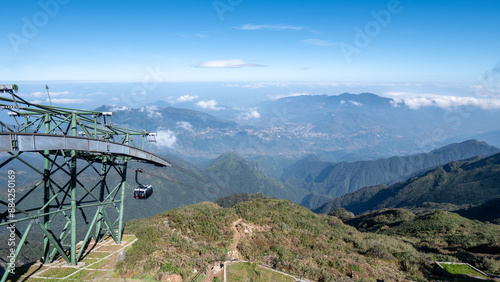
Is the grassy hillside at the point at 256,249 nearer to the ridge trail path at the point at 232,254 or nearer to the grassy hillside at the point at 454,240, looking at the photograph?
the ridge trail path at the point at 232,254

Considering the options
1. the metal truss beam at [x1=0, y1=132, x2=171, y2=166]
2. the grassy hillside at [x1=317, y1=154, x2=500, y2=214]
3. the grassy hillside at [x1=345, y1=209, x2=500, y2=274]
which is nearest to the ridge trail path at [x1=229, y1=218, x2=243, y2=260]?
the metal truss beam at [x1=0, y1=132, x2=171, y2=166]

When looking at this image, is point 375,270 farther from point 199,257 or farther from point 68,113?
point 68,113

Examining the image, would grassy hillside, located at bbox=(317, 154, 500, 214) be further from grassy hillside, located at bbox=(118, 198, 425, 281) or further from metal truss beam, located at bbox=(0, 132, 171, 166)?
metal truss beam, located at bbox=(0, 132, 171, 166)

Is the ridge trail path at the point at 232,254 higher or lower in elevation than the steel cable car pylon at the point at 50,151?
lower

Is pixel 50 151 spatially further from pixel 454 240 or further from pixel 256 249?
pixel 454 240

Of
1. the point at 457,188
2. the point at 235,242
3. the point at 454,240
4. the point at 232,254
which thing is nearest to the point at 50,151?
the point at 232,254

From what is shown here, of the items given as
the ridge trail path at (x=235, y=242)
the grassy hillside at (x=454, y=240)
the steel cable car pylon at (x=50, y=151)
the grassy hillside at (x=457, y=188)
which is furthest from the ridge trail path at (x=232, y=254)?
the grassy hillside at (x=457, y=188)

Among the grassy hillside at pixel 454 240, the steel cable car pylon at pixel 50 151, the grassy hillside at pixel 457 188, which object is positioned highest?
the steel cable car pylon at pixel 50 151

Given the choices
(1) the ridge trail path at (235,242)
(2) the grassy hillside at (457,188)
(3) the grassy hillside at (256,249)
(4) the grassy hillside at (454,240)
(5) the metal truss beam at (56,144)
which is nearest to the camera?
(5) the metal truss beam at (56,144)
